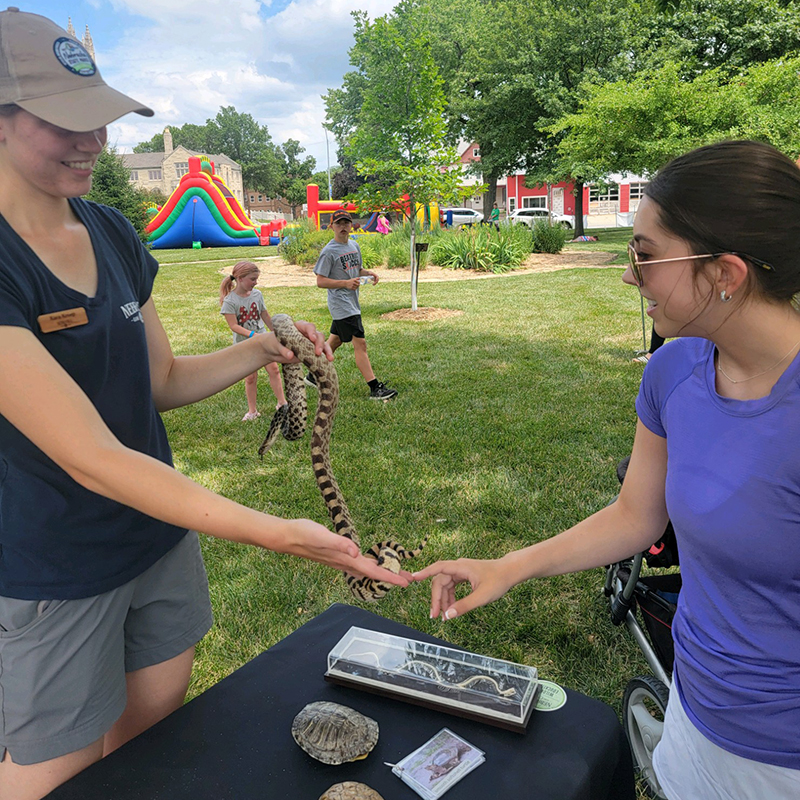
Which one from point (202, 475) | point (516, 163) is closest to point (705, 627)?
point (202, 475)

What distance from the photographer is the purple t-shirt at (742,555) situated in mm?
1844

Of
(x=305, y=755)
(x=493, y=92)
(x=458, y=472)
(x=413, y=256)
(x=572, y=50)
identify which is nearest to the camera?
(x=305, y=755)

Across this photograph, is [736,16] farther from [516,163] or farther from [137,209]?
[137,209]

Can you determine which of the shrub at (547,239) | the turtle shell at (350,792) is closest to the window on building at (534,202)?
the shrub at (547,239)

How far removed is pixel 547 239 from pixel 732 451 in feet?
97.7

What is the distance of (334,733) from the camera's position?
2158 millimetres

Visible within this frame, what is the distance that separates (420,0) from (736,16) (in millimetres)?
23924

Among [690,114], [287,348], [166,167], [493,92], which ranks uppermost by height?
[166,167]

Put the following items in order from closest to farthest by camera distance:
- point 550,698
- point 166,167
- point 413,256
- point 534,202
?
point 550,698, point 413,256, point 534,202, point 166,167

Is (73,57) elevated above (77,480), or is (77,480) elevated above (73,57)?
(73,57)

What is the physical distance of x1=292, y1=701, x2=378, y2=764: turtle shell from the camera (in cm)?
212

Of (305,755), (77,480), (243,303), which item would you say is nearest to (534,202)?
(243,303)

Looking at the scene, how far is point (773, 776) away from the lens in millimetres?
1915

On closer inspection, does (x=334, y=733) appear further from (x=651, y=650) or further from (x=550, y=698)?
(x=651, y=650)
